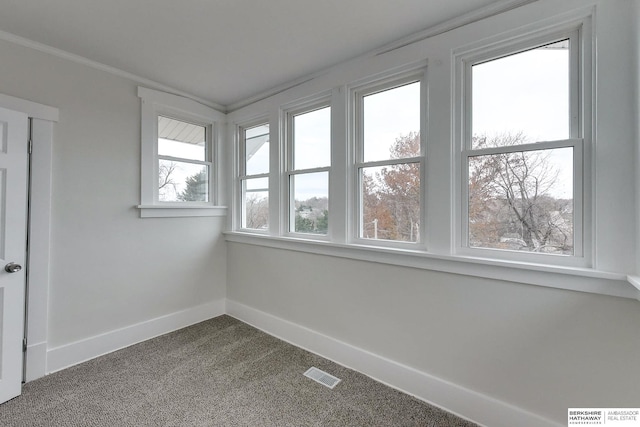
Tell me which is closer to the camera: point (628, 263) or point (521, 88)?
point (628, 263)

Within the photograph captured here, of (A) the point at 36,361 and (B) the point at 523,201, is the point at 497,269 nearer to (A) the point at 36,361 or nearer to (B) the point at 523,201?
(B) the point at 523,201

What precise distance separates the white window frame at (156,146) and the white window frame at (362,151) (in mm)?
1757

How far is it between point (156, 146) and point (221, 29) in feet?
4.64

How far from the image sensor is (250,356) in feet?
7.93

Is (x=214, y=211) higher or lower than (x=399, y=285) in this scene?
higher

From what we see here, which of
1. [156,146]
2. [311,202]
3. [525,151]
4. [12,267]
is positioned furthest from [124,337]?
[525,151]

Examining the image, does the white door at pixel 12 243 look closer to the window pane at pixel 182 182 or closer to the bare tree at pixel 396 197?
the window pane at pixel 182 182

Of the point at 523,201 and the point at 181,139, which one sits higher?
the point at 181,139

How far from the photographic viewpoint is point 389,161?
83.0 inches

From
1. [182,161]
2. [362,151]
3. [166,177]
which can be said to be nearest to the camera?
[362,151]

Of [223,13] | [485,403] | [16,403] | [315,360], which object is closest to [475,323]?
[485,403]

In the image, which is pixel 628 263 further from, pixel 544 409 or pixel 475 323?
pixel 544 409

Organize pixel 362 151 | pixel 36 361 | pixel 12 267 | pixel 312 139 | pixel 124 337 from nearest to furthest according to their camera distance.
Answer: pixel 12 267, pixel 36 361, pixel 362 151, pixel 124 337, pixel 312 139

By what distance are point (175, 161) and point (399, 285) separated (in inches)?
99.6
